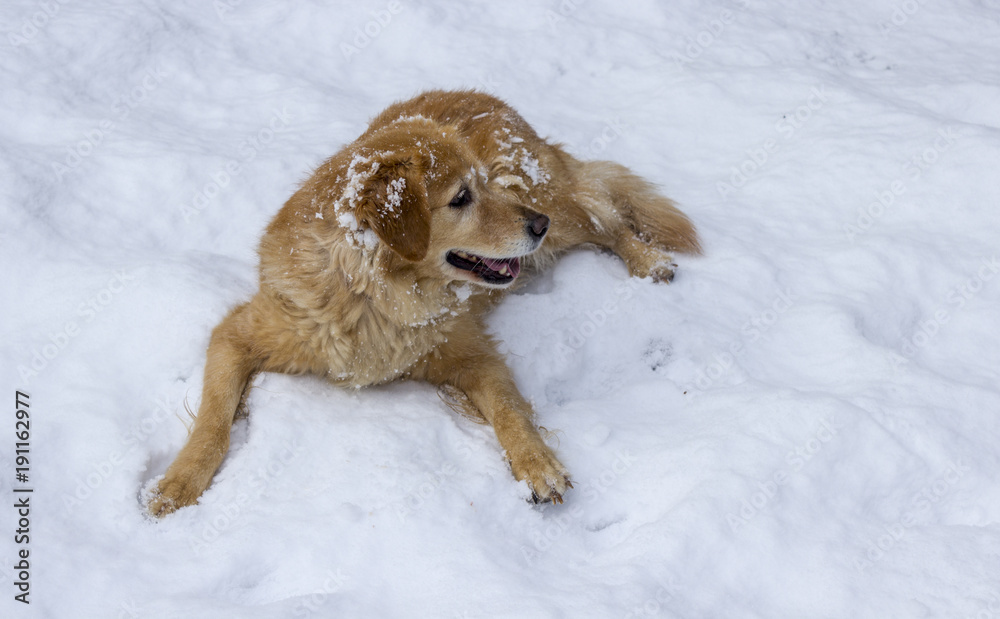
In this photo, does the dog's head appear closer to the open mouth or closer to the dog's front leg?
the open mouth

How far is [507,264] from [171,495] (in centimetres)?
161

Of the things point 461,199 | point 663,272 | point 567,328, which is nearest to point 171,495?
point 461,199

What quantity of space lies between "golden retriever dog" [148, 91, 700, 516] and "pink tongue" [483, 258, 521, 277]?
0.01 m

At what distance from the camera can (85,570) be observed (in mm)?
2344

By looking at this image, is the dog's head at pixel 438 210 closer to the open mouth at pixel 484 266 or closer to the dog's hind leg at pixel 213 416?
the open mouth at pixel 484 266

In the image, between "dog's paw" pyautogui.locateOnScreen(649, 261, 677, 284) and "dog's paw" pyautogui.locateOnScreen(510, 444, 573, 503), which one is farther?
"dog's paw" pyautogui.locateOnScreen(649, 261, 677, 284)

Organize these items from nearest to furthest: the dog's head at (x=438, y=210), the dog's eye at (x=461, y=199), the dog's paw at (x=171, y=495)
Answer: the dog's paw at (x=171, y=495), the dog's head at (x=438, y=210), the dog's eye at (x=461, y=199)

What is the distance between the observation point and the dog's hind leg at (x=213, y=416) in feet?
8.73

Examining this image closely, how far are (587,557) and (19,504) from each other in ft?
6.47

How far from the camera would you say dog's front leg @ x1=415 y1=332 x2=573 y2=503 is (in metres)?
2.80

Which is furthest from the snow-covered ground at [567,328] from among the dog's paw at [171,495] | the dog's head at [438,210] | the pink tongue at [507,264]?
the dog's head at [438,210]

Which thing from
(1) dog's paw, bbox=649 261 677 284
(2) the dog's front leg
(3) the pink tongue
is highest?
(3) the pink tongue

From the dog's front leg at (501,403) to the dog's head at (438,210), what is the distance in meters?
0.42

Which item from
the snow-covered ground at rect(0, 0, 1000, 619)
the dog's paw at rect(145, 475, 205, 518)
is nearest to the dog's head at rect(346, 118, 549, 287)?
the snow-covered ground at rect(0, 0, 1000, 619)
